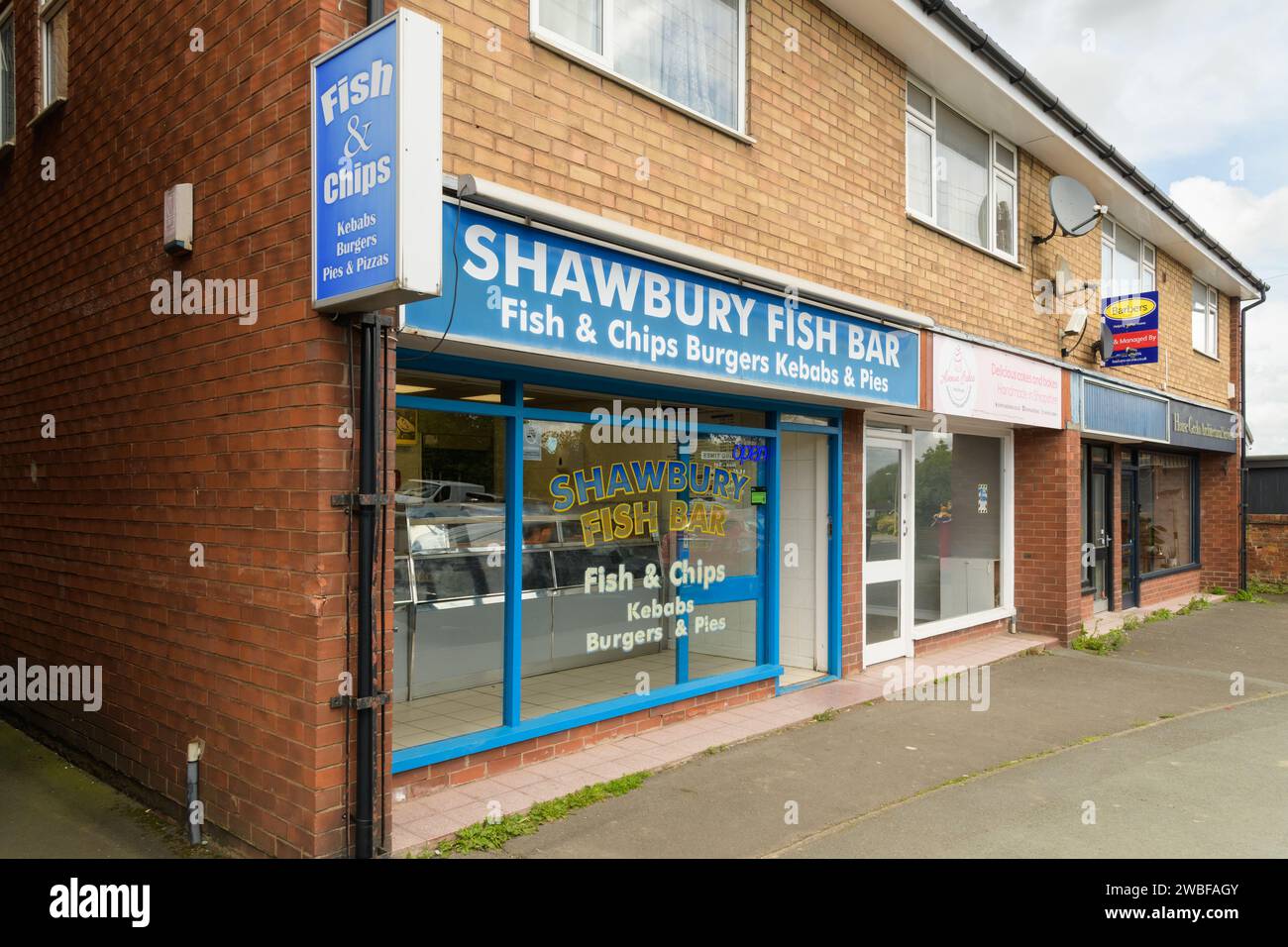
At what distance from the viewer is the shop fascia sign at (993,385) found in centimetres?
834

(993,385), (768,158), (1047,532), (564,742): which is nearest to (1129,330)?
(1047,532)

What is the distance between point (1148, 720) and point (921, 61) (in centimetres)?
577

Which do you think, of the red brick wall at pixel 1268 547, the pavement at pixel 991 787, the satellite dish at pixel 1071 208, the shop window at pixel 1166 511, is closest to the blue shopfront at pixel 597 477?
the pavement at pixel 991 787

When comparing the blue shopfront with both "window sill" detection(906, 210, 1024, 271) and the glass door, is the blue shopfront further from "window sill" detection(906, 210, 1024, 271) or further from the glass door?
"window sill" detection(906, 210, 1024, 271)

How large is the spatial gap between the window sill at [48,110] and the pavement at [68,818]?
13.6 ft

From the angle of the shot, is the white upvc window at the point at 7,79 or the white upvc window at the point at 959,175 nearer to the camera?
the white upvc window at the point at 7,79

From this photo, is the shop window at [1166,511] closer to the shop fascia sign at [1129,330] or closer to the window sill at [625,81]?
the shop fascia sign at [1129,330]

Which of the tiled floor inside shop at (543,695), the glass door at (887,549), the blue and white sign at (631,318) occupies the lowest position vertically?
the tiled floor inside shop at (543,695)

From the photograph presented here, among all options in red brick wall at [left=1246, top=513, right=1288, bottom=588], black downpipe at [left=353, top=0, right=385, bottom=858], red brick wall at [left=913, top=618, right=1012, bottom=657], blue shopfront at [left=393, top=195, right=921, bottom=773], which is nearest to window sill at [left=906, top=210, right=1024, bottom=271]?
blue shopfront at [left=393, top=195, right=921, bottom=773]

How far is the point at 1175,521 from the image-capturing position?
593 inches

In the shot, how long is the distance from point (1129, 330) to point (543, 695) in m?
9.12

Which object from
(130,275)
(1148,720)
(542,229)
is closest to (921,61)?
(542,229)

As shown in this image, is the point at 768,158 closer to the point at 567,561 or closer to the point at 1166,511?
the point at 567,561
